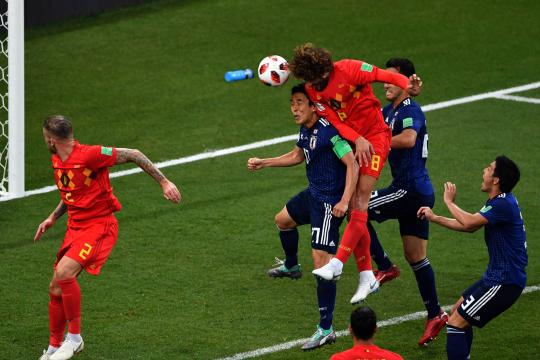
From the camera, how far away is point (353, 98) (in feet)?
35.5

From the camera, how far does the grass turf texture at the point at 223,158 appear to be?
36.8 ft

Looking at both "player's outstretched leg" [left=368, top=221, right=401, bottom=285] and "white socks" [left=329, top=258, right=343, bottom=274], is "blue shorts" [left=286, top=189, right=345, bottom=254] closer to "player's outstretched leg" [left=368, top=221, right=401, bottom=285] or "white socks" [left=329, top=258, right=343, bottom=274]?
"white socks" [left=329, top=258, right=343, bottom=274]

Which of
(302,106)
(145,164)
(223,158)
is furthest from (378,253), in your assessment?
(223,158)

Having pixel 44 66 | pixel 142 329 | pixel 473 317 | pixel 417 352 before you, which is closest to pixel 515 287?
pixel 473 317

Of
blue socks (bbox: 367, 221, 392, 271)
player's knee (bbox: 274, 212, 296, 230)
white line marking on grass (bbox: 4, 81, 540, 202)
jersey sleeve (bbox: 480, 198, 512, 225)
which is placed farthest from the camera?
white line marking on grass (bbox: 4, 81, 540, 202)

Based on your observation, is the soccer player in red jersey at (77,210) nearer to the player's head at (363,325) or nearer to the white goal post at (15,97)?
the player's head at (363,325)

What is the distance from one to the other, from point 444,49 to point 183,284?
31.2 ft

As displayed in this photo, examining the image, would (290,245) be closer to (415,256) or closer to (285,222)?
(285,222)

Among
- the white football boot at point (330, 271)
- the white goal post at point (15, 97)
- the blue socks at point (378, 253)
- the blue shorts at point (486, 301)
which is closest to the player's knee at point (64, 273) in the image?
the white football boot at point (330, 271)

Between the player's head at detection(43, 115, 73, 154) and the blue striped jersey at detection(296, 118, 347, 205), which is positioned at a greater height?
the player's head at detection(43, 115, 73, 154)

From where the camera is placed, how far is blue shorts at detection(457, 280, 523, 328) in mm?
9758

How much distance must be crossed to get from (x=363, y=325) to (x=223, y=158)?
8073mm

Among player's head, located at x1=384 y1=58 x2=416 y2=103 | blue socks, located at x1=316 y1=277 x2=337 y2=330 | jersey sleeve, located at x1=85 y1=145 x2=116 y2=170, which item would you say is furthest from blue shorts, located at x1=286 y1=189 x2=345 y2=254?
jersey sleeve, located at x1=85 y1=145 x2=116 y2=170

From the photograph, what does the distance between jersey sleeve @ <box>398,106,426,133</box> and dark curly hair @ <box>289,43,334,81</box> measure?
1.02 m
